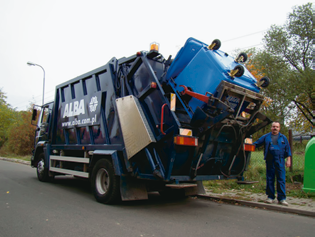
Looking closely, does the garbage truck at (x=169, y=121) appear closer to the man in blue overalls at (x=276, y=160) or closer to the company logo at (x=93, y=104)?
the company logo at (x=93, y=104)

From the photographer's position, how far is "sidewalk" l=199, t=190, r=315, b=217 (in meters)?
4.90

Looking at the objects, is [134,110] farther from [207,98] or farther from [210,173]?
[210,173]

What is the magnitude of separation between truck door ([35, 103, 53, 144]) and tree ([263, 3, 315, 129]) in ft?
57.4

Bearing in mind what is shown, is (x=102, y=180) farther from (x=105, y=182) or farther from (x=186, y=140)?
(x=186, y=140)

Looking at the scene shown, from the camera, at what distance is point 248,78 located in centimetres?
488

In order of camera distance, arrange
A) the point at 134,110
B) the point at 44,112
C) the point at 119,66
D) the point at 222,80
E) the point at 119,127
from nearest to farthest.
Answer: the point at 222,80 < the point at 134,110 < the point at 119,127 < the point at 119,66 < the point at 44,112

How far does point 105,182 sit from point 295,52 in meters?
21.8

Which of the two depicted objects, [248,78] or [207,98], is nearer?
[207,98]


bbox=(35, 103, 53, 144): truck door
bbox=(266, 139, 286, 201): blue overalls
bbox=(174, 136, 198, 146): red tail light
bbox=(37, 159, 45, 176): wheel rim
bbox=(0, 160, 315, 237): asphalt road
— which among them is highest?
bbox=(35, 103, 53, 144): truck door

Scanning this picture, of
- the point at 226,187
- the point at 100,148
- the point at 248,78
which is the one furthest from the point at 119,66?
the point at 226,187

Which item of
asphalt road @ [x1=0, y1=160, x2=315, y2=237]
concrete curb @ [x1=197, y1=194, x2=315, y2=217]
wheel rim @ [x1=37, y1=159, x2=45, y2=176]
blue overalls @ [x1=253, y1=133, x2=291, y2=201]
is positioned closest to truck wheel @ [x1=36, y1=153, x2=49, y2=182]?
wheel rim @ [x1=37, y1=159, x2=45, y2=176]

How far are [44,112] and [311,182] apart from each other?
330 inches

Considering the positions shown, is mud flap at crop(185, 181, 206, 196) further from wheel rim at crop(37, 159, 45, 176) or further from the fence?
wheel rim at crop(37, 159, 45, 176)

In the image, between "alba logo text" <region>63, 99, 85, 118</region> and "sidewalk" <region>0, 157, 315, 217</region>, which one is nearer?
"sidewalk" <region>0, 157, 315, 217</region>
